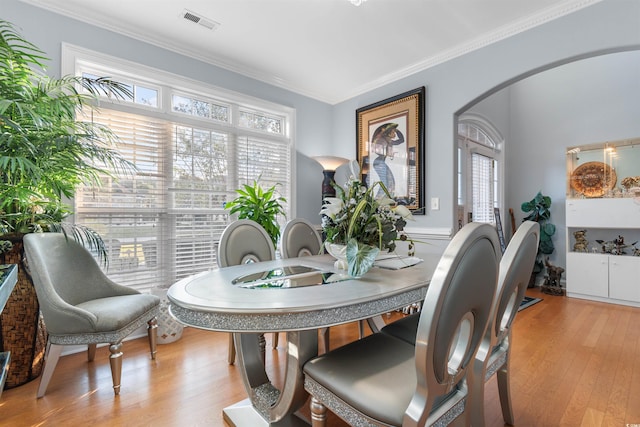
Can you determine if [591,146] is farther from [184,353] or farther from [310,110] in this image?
[184,353]

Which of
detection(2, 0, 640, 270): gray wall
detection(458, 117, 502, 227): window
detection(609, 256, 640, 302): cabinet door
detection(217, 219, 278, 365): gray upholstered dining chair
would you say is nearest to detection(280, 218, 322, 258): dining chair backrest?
detection(217, 219, 278, 365): gray upholstered dining chair

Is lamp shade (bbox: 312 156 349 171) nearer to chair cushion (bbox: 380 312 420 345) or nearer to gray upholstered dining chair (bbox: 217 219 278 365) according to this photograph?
gray upholstered dining chair (bbox: 217 219 278 365)

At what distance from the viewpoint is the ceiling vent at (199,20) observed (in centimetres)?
254

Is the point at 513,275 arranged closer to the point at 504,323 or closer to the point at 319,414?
the point at 504,323

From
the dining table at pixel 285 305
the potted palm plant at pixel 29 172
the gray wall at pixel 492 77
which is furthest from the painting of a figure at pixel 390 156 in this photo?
the potted palm plant at pixel 29 172

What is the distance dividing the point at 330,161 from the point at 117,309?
273cm

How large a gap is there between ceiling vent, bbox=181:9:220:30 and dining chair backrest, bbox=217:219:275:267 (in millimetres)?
1778

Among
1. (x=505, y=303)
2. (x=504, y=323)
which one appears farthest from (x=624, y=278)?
(x=505, y=303)

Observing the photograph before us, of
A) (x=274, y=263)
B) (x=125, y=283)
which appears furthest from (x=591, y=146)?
(x=125, y=283)

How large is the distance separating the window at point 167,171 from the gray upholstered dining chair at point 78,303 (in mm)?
442

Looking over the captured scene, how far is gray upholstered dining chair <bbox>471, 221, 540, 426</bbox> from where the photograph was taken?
51.3 inches

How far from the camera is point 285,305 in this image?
3.57 ft

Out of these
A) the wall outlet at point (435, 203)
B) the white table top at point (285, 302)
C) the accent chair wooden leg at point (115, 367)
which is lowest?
the accent chair wooden leg at point (115, 367)

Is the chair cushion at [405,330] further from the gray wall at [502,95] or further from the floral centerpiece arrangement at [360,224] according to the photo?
the gray wall at [502,95]
